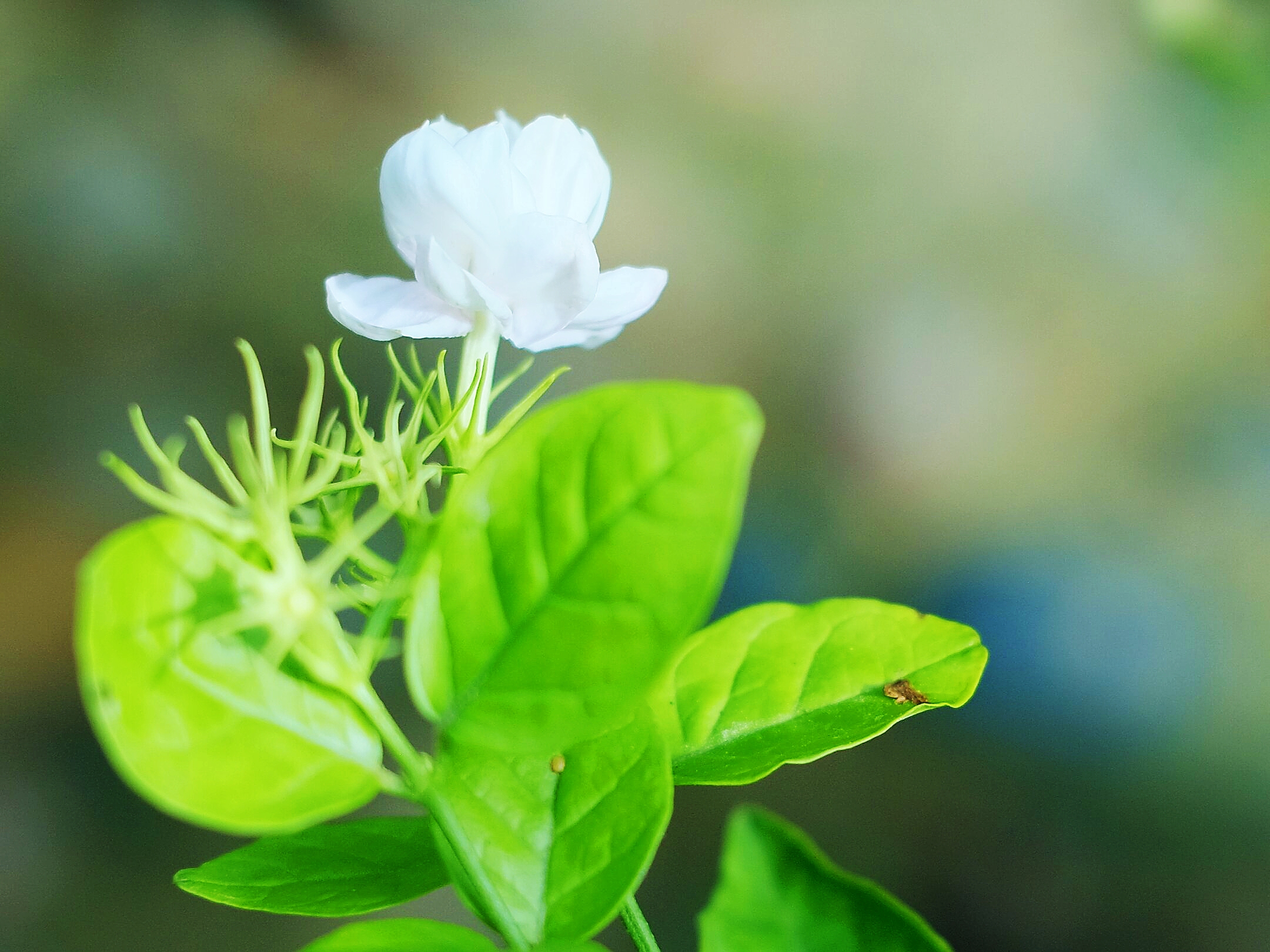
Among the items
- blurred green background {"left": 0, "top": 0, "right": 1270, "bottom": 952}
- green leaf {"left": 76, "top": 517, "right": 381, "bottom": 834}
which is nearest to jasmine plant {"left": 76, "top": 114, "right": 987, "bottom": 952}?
green leaf {"left": 76, "top": 517, "right": 381, "bottom": 834}

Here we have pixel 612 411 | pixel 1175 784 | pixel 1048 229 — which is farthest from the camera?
pixel 1048 229

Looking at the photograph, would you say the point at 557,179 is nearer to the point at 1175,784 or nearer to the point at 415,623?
the point at 415,623

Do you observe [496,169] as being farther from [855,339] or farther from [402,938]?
[855,339]

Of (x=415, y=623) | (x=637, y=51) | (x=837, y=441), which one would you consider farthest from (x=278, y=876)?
(x=637, y=51)

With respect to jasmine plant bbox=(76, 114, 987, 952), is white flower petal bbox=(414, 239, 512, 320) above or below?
above

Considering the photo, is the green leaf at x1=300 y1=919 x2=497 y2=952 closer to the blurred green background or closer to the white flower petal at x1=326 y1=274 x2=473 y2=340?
the white flower petal at x1=326 y1=274 x2=473 y2=340

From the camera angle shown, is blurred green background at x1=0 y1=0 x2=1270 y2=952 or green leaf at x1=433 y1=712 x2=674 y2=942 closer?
green leaf at x1=433 y1=712 x2=674 y2=942

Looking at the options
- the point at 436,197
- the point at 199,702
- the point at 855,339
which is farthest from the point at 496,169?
the point at 855,339
